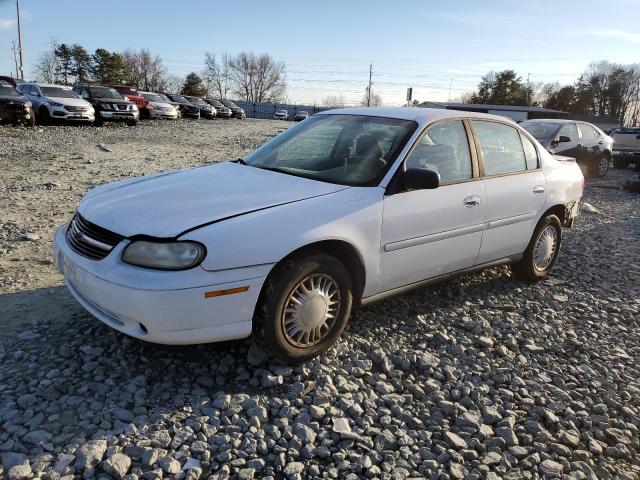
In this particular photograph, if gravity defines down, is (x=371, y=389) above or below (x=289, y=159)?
below

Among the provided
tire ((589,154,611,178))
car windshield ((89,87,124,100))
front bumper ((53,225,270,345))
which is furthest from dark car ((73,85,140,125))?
front bumper ((53,225,270,345))

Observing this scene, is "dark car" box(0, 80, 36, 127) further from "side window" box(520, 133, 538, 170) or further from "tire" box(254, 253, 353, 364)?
"tire" box(254, 253, 353, 364)

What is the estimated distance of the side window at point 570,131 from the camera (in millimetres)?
12906

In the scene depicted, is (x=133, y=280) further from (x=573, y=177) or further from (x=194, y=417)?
(x=573, y=177)

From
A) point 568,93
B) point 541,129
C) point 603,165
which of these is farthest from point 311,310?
point 568,93

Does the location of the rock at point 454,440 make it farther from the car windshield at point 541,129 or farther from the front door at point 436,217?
the car windshield at point 541,129

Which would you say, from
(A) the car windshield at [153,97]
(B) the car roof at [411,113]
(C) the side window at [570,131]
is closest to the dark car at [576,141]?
(C) the side window at [570,131]

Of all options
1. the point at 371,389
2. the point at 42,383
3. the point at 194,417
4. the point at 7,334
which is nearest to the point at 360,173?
the point at 371,389

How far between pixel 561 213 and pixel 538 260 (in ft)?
1.88

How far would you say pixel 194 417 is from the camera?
266 centimetres

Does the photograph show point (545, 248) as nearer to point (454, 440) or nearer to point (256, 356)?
point (454, 440)

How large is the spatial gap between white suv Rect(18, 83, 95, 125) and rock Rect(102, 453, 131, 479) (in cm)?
1924

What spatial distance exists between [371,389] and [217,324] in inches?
39.4

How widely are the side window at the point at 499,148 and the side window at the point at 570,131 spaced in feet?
30.8
